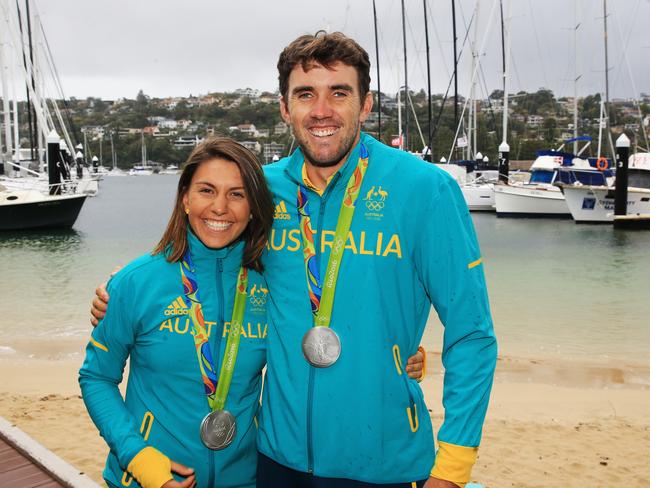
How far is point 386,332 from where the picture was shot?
226 centimetres

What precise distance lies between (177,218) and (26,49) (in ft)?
137

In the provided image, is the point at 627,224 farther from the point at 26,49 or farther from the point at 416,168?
the point at 26,49

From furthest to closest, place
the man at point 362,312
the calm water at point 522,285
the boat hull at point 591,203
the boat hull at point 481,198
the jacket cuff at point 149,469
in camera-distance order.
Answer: the boat hull at point 481,198 → the boat hull at point 591,203 → the calm water at point 522,285 → the jacket cuff at point 149,469 → the man at point 362,312

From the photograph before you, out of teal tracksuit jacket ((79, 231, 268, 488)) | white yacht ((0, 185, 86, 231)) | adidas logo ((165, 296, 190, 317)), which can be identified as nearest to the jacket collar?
teal tracksuit jacket ((79, 231, 268, 488))

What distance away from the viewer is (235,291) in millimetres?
2504

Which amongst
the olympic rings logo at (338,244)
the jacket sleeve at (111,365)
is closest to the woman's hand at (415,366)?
the olympic rings logo at (338,244)

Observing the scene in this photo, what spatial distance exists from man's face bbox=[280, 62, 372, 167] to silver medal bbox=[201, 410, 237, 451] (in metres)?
0.98

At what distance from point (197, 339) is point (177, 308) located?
0.44 feet

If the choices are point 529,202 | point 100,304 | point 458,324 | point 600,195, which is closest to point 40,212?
point 529,202

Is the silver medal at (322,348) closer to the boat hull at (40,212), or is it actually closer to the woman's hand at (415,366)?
the woman's hand at (415,366)

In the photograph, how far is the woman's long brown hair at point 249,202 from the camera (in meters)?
2.47

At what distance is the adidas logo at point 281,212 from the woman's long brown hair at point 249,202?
0.04 m

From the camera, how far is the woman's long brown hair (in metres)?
2.47

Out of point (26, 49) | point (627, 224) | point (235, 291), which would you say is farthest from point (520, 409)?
point (26, 49)
